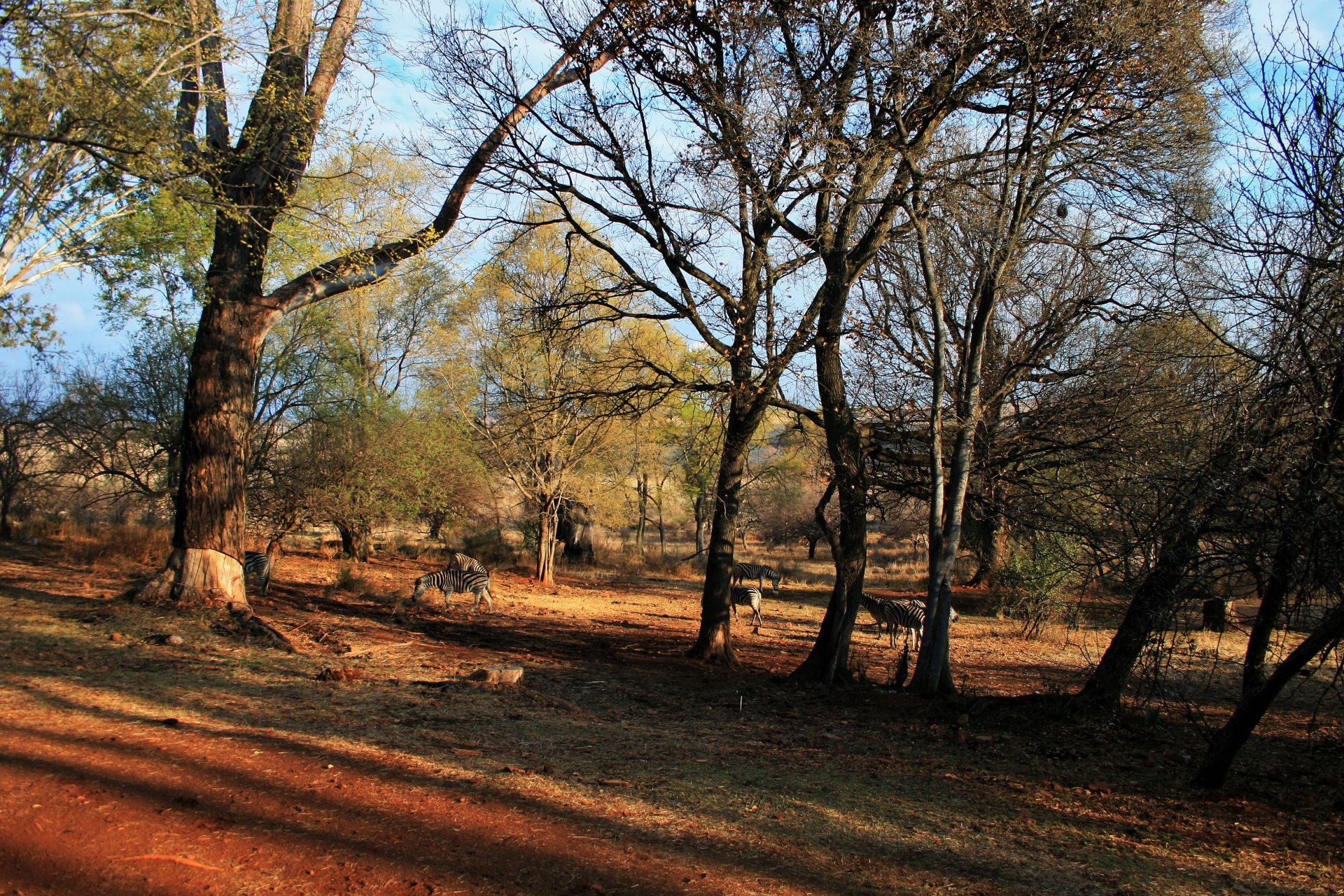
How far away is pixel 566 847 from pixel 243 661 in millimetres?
5715

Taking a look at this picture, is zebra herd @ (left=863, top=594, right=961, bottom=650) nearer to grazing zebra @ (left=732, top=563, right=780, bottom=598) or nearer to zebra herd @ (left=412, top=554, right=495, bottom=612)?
zebra herd @ (left=412, top=554, right=495, bottom=612)

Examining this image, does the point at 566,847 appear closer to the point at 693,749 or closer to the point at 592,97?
the point at 693,749

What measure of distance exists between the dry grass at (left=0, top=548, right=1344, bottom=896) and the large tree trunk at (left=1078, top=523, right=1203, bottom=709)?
0.42 metres

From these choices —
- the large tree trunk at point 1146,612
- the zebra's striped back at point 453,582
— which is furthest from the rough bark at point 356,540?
the large tree trunk at point 1146,612

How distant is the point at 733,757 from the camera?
718 centimetres

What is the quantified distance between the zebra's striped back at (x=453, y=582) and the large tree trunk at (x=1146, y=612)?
12.6 meters

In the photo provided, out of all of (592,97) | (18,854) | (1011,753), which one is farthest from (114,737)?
(592,97)

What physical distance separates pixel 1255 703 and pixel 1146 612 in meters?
1.48

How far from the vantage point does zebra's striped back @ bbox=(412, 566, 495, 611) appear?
17.2 meters

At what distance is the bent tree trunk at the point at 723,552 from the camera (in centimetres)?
1184

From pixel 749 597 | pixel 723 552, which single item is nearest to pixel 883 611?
pixel 749 597

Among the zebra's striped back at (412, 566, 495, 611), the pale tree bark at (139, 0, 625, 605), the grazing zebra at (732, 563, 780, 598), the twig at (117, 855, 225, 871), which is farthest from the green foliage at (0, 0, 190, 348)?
the grazing zebra at (732, 563, 780, 598)

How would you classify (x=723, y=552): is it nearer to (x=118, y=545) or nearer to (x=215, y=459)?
(x=215, y=459)

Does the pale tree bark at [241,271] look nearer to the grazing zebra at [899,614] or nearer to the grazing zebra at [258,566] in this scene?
the grazing zebra at [258,566]
